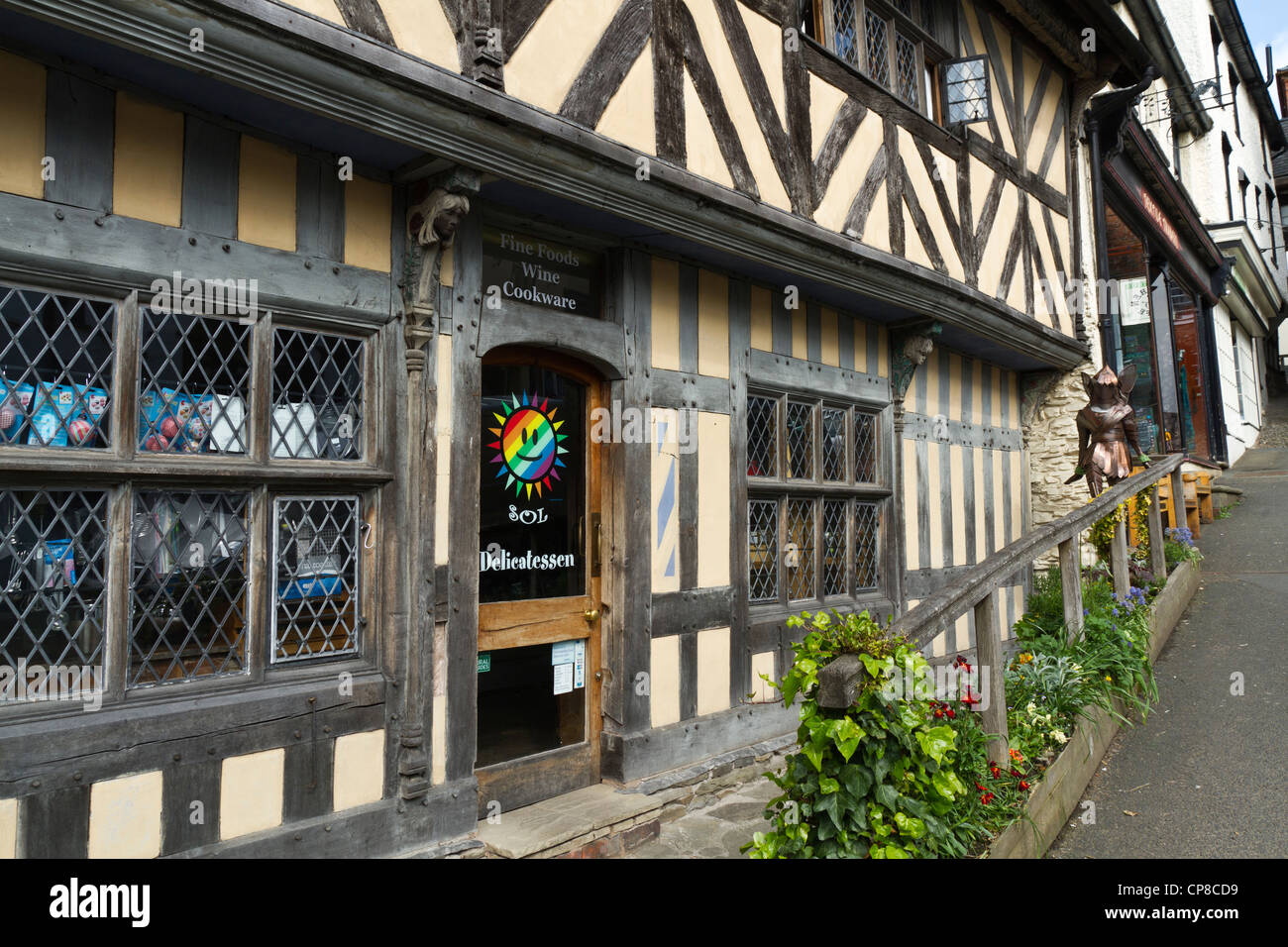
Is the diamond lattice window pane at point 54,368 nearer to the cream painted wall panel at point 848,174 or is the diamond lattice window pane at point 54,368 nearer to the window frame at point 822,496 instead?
the window frame at point 822,496

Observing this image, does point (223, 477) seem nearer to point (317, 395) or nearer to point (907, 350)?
point (317, 395)

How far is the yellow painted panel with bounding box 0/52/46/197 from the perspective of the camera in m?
2.75

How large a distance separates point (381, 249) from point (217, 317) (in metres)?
0.75

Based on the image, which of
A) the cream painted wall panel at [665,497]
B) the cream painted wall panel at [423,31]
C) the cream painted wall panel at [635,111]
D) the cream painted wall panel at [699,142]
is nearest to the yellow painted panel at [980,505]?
the cream painted wall panel at [665,497]

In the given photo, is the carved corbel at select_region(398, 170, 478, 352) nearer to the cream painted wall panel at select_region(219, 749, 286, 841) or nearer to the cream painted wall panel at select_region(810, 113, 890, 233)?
the cream painted wall panel at select_region(219, 749, 286, 841)

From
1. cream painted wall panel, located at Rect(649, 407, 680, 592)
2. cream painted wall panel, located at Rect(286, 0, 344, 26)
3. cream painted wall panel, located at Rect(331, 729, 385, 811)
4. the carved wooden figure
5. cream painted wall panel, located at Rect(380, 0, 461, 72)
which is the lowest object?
cream painted wall panel, located at Rect(331, 729, 385, 811)

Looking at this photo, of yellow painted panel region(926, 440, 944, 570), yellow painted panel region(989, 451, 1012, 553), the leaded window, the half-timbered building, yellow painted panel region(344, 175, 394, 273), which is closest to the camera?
the half-timbered building

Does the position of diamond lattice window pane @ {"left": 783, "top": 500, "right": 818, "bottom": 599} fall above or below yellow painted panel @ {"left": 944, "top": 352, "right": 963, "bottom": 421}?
below

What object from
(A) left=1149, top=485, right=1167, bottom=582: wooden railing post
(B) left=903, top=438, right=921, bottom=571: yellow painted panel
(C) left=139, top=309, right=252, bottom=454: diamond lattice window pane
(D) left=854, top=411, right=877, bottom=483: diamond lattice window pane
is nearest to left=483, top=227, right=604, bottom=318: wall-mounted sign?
(C) left=139, top=309, right=252, bottom=454: diamond lattice window pane

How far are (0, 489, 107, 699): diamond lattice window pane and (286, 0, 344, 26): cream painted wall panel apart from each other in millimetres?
1771

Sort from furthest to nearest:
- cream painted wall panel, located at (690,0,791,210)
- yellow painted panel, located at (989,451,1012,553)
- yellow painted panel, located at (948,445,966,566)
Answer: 1. yellow painted panel, located at (989,451,1012,553)
2. yellow painted panel, located at (948,445,966,566)
3. cream painted wall panel, located at (690,0,791,210)

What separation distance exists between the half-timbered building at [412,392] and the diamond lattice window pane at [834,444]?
3 centimetres

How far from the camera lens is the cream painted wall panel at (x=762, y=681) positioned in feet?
17.8
